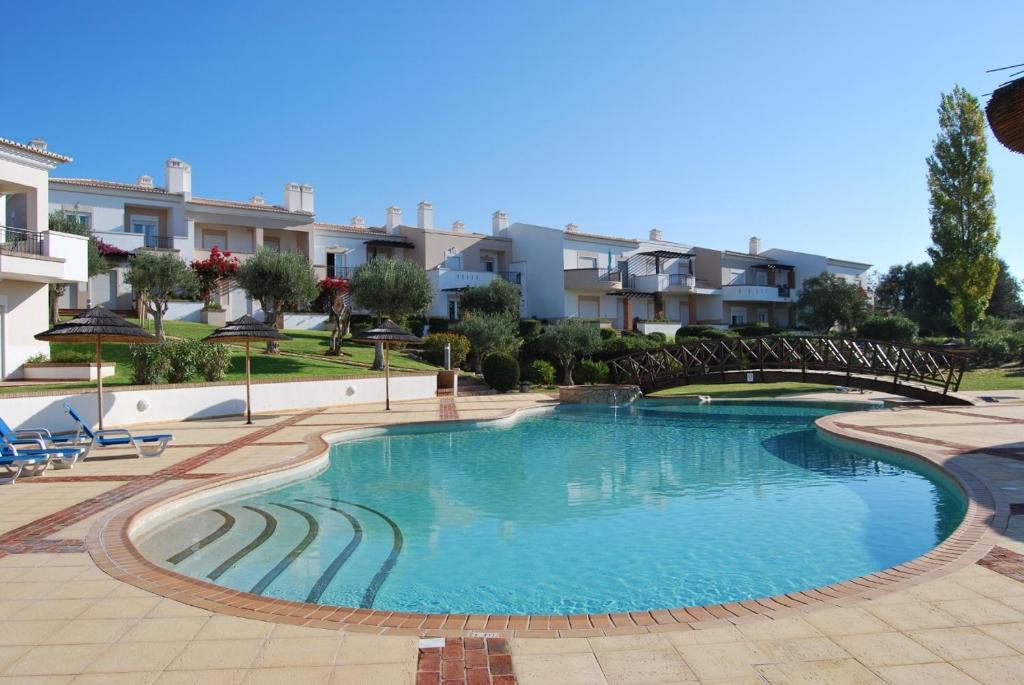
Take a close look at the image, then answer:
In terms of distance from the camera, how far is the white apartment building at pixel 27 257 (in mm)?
19562

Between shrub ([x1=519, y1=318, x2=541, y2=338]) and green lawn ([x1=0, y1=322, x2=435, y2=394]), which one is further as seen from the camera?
shrub ([x1=519, y1=318, x2=541, y2=338])

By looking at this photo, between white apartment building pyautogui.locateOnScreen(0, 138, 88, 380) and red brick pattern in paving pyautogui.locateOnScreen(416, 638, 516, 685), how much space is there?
65.3 feet

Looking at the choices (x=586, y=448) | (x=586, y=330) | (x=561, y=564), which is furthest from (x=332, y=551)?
(x=586, y=330)

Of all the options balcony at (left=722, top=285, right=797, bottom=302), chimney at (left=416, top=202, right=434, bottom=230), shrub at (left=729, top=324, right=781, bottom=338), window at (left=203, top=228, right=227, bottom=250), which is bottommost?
shrub at (left=729, top=324, right=781, bottom=338)

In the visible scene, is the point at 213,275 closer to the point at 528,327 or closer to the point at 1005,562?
the point at 528,327

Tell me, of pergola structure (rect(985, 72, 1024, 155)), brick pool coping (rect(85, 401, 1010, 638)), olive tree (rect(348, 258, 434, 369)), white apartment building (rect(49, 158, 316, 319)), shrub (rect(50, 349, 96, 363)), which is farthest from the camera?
white apartment building (rect(49, 158, 316, 319))

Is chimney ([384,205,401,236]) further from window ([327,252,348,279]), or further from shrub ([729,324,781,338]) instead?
shrub ([729,324,781,338])

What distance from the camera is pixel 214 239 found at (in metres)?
38.8

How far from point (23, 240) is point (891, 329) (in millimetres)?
42418

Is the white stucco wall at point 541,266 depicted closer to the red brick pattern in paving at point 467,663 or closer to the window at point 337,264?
the window at point 337,264

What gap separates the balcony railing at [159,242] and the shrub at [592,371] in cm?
2191

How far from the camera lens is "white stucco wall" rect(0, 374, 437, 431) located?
15.0m

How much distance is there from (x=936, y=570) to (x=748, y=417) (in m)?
16.1

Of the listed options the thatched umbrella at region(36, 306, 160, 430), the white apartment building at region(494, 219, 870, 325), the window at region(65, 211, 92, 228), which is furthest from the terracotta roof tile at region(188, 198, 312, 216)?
the thatched umbrella at region(36, 306, 160, 430)
